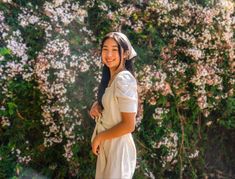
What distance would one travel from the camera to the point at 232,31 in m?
5.50

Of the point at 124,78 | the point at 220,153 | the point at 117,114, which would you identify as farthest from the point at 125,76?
the point at 220,153

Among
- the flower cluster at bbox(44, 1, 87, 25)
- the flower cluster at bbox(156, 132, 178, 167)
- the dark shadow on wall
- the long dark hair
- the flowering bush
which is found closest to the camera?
the long dark hair

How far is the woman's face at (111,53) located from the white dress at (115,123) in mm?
97

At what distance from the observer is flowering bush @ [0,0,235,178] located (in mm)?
4328

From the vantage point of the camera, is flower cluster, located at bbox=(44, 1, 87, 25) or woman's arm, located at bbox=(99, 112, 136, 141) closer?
woman's arm, located at bbox=(99, 112, 136, 141)

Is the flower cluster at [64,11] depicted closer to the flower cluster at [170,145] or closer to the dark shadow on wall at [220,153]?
the flower cluster at [170,145]

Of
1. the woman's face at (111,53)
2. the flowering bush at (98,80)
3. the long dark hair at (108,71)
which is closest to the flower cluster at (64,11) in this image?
the flowering bush at (98,80)

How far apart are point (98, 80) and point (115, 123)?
144cm

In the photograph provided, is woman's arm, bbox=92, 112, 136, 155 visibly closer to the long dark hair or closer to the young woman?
the young woman

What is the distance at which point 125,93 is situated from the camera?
9.86 feet

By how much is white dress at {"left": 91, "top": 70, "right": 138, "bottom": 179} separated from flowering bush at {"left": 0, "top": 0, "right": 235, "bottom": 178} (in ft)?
3.88

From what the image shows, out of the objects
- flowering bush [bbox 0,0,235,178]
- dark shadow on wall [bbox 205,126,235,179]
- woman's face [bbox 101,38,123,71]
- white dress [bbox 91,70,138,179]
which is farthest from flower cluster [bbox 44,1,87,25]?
dark shadow on wall [bbox 205,126,235,179]

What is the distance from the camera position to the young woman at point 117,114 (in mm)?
3029

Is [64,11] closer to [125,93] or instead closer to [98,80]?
[98,80]
